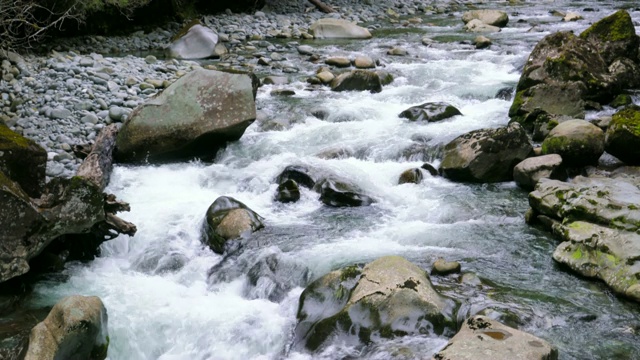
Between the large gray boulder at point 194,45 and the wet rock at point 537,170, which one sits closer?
the wet rock at point 537,170

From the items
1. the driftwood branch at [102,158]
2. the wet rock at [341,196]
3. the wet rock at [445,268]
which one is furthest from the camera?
the wet rock at [341,196]

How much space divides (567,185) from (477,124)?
3.14 m

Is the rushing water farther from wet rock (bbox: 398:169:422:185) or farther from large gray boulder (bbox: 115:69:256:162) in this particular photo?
large gray boulder (bbox: 115:69:256:162)

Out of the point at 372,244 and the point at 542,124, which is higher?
the point at 542,124

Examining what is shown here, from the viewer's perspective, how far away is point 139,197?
8.19m

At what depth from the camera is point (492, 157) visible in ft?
27.9

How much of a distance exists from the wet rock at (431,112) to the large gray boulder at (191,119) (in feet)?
9.28

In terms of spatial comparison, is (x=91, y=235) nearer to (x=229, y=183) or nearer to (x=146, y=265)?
(x=146, y=265)

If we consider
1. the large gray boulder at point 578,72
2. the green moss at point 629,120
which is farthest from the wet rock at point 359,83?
the green moss at point 629,120

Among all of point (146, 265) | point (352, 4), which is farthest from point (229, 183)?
point (352, 4)

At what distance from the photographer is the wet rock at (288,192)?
318 inches

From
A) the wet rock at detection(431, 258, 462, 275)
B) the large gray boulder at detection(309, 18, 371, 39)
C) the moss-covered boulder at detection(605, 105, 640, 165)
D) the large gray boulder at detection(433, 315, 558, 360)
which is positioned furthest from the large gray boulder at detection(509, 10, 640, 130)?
the large gray boulder at detection(309, 18, 371, 39)

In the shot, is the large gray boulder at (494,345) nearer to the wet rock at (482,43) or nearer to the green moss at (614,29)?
the green moss at (614,29)

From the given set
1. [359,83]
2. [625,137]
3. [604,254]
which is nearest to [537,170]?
[625,137]
